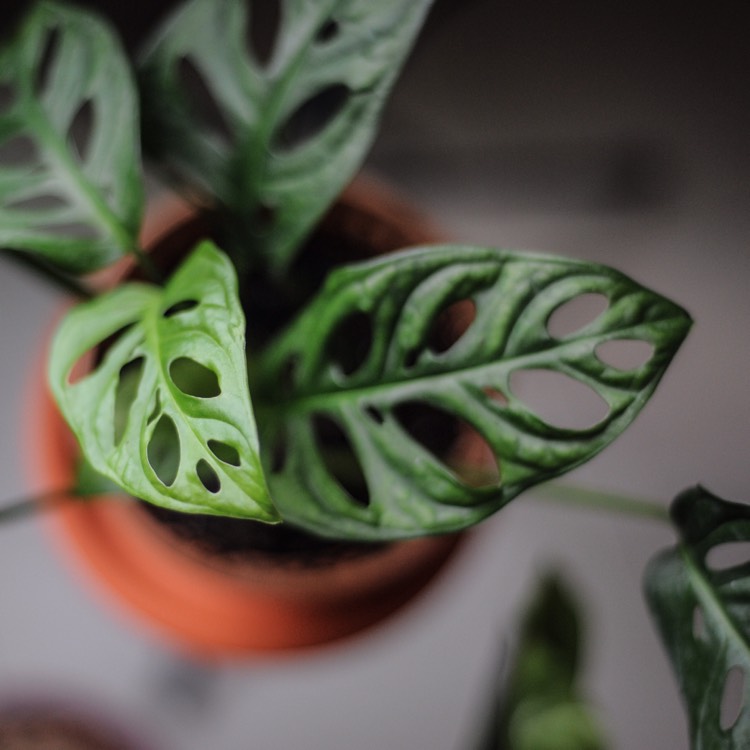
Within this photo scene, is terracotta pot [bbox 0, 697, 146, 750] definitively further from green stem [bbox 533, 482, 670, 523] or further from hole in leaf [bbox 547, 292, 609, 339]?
hole in leaf [bbox 547, 292, 609, 339]

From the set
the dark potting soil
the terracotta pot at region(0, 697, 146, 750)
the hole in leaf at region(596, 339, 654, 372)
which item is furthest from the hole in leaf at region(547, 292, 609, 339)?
the terracotta pot at region(0, 697, 146, 750)

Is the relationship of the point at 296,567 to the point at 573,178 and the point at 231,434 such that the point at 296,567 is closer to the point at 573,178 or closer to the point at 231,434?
the point at 231,434

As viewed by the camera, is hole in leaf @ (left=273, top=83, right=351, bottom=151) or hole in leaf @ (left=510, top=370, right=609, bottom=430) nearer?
hole in leaf @ (left=273, top=83, right=351, bottom=151)

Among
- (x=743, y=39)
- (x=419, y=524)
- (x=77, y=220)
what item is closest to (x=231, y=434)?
(x=419, y=524)

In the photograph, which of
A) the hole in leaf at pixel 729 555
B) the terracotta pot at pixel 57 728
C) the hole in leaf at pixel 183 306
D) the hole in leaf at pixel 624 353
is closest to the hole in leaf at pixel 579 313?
the hole in leaf at pixel 624 353

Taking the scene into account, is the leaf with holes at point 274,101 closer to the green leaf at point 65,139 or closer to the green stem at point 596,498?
the green leaf at point 65,139

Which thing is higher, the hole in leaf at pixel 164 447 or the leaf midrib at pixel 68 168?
the leaf midrib at pixel 68 168
